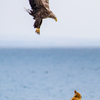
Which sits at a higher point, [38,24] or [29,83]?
[29,83]

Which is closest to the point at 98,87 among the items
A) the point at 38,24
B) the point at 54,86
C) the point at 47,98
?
the point at 54,86

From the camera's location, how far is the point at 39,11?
9.71ft

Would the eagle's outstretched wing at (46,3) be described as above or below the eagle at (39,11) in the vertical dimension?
above

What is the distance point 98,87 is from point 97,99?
937 centimetres

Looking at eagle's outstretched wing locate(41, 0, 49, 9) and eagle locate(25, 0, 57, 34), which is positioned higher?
eagle's outstretched wing locate(41, 0, 49, 9)

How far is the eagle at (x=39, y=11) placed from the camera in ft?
9.58

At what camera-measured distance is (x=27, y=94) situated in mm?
34438

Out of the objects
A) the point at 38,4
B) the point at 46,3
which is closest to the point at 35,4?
the point at 38,4

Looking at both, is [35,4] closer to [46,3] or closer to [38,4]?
[38,4]

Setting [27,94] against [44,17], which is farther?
[27,94]

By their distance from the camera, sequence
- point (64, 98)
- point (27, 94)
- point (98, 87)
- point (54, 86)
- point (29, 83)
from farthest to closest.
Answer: point (29, 83)
point (54, 86)
point (98, 87)
point (27, 94)
point (64, 98)

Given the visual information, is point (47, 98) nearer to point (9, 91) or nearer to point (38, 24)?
point (9, 91)

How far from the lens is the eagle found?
115 inches

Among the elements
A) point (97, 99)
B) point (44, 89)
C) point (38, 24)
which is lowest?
point (38, 24)
